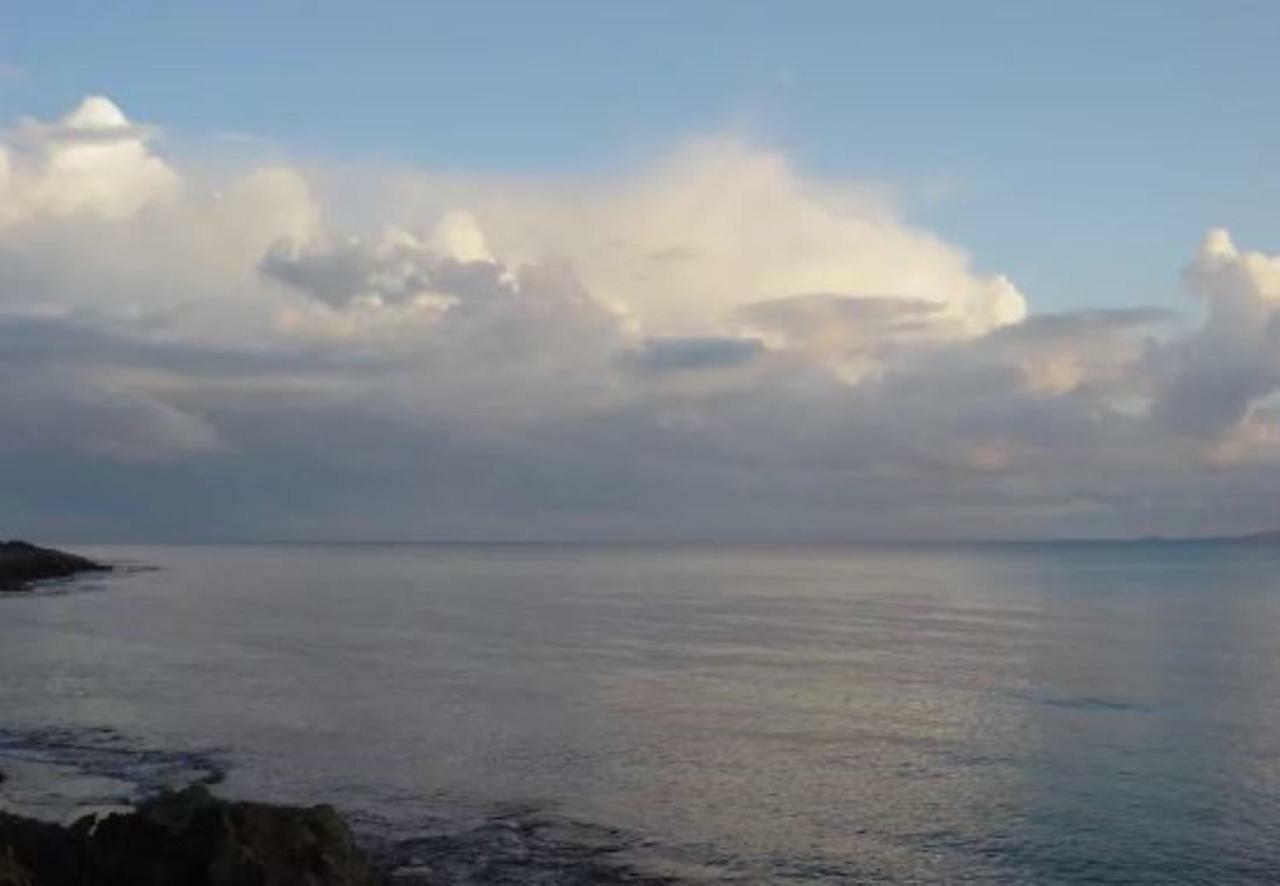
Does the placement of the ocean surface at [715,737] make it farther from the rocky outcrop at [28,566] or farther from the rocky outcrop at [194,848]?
the rocky outcrop at [28,566]

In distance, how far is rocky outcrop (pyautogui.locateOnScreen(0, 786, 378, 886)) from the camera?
992 inches

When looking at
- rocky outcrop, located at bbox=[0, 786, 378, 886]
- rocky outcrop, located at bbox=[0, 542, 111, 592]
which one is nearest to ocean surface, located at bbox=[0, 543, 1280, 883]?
rocky outcrop, located at bbox=[0, 786, 378, 886]

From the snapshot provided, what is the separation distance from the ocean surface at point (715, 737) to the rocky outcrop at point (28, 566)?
57.4m

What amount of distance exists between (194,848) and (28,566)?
164m

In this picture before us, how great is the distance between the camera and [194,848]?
84.7 ft

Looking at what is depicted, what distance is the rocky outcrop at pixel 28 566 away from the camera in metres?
159

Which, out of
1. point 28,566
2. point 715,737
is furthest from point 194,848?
point 28,566

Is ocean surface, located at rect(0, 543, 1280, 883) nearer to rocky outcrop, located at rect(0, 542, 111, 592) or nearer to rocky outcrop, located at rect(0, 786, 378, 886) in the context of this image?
rocky outcrop, located at rect(0, 786, 378, 886)

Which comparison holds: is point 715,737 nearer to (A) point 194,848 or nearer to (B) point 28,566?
(A) point 194,848

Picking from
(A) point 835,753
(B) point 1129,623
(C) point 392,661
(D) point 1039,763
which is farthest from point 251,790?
(B) point 1129,623

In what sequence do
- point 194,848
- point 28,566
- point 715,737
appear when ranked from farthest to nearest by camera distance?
point 28,566
point 715,737
point 194,848

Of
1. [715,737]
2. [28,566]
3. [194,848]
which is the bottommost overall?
[715,737]

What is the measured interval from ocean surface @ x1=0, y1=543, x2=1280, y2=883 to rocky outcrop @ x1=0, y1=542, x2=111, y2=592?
57364 mm

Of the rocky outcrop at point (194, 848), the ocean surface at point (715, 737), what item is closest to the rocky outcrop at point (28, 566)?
the ocean surface at point (715, 737)
